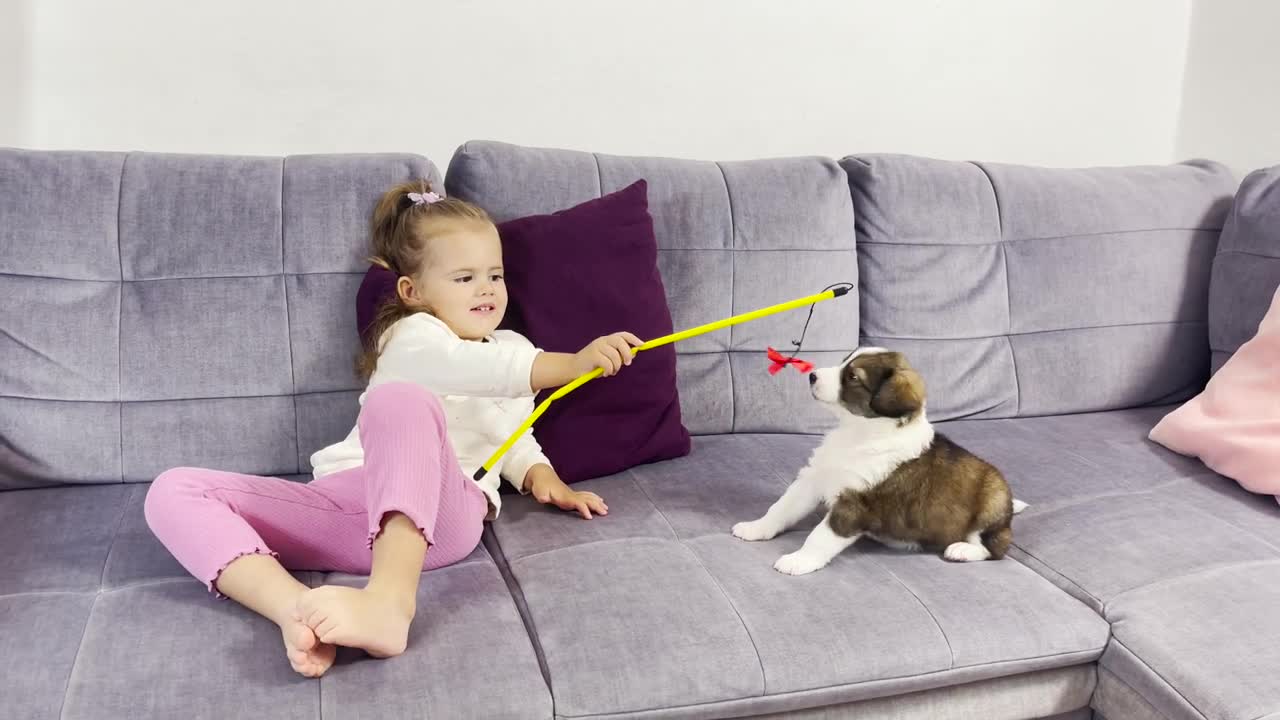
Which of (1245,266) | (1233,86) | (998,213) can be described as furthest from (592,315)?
(1233,86)

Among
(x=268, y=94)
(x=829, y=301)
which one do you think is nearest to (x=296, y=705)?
(x=829, y=301)

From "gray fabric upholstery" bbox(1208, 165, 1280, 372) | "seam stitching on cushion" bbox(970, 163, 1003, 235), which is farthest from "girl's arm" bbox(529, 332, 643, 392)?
"gray fabric upholstery" bbox(1208, 165, 1280, 372)

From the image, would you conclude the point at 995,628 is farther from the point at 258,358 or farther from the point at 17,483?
the point at 17,483

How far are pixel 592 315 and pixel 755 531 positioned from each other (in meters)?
0.50

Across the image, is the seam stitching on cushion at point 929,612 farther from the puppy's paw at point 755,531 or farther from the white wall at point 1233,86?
the white wall at point 1233,86

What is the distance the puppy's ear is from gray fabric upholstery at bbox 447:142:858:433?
557 millimetres

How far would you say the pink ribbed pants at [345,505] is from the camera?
4.70ft

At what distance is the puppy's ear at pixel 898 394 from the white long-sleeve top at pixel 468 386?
1.76 feet

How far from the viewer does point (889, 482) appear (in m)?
1.65

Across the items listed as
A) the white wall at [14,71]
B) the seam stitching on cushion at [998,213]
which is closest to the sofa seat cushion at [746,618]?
the seam stitching on cushion at [998,213]

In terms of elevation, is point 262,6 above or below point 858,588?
above

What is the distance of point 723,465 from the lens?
1.99 metres

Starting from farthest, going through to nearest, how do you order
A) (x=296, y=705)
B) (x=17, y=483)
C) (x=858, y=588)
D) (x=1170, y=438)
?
(x=1170, y=438) → (x=17, y=483) → (x=858, y=588) → (x=296, y=705)

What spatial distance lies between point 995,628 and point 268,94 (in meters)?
1.80
